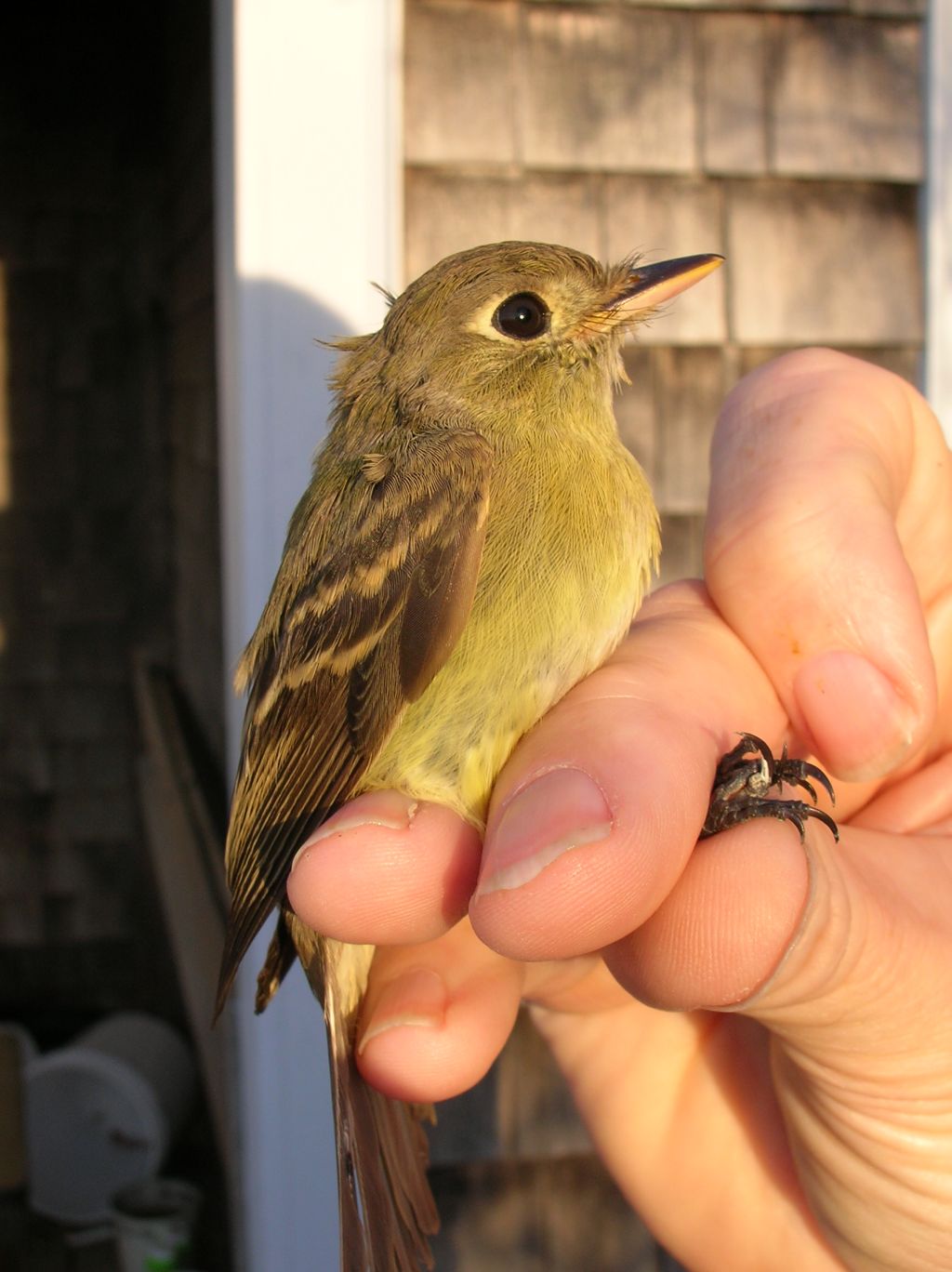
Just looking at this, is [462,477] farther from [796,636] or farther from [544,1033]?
[544,1033]

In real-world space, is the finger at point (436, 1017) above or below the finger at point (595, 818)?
below

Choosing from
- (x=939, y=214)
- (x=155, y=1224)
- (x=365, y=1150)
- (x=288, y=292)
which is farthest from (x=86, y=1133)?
(x=939, y=214)

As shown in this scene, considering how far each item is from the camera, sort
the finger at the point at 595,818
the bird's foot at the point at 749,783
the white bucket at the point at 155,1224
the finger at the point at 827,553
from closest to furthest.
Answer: the finger at the point at 595,818 → the bird's foot at the point at 749,783 → the finger at the point at 827,553 → the white bucket at the point at 155,1224

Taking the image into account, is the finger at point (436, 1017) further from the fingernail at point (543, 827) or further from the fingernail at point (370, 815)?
the fingernail at point (543, 827)

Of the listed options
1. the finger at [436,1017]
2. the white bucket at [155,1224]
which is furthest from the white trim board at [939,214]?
the white bucket at [155,1224]

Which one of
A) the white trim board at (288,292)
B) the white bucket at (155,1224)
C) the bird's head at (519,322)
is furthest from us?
the white bucket at (155,1224)

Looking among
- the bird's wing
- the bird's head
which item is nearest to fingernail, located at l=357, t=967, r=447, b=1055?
the bird's wing

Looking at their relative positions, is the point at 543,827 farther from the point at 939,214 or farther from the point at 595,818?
the point at 939,214

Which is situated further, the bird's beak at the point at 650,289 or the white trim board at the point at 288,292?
the white trim board at the point at 288,292
